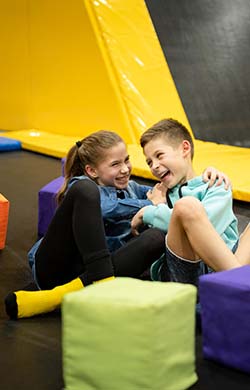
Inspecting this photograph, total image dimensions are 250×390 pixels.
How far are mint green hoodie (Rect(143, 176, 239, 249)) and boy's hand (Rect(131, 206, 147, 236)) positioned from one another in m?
0.02

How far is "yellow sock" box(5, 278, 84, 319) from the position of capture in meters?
2.48

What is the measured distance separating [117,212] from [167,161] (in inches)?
9.8

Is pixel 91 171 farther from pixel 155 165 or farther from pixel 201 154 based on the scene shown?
pixel 201 154

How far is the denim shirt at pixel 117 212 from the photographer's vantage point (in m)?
2.70

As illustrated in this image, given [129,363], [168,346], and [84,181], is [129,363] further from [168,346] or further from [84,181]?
[84,181]

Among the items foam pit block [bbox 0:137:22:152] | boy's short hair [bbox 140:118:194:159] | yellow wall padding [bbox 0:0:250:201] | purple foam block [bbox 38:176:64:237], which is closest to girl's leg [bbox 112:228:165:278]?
boy's short hair [bbox 140:118:194:159]

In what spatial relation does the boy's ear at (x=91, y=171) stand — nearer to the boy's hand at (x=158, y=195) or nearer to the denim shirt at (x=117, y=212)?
the denim shirt at (x=117, y=212)

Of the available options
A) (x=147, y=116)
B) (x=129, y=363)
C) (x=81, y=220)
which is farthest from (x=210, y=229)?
(x=147, y=116)

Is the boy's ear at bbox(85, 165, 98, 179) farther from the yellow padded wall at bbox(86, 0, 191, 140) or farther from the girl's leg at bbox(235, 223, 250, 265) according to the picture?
the yellow padded wall at bbox(86, 0, 191, 140)

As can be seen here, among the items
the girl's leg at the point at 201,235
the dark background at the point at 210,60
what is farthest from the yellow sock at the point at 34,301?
the dark background at the point at 210,60

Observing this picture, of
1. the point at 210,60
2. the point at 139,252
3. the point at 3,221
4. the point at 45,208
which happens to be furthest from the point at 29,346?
the point at 210,60

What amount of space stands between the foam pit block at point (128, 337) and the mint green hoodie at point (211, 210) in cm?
62

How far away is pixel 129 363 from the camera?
1.83 metres

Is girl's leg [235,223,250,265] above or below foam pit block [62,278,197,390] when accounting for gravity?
below
